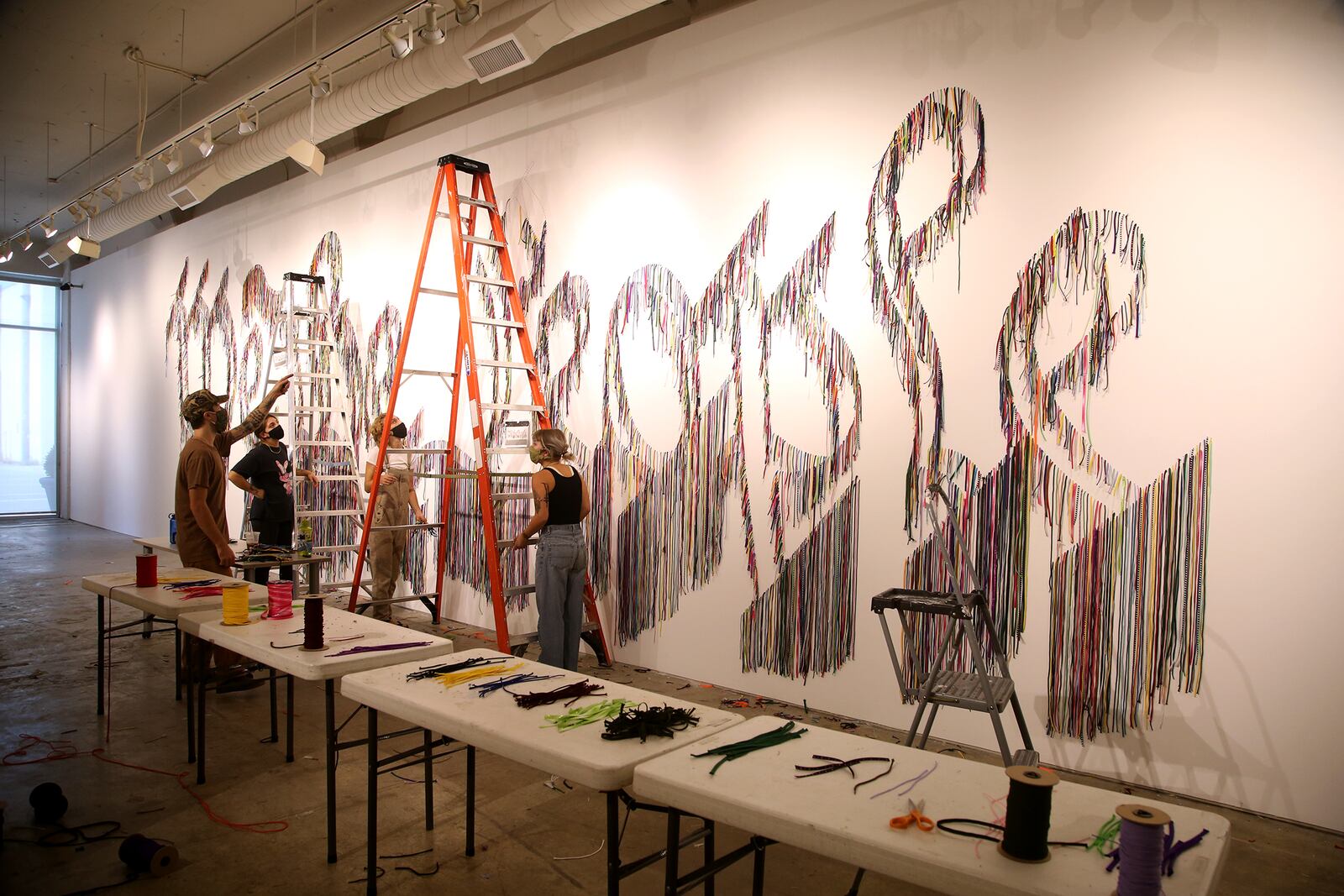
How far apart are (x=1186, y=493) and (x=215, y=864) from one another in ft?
12.0

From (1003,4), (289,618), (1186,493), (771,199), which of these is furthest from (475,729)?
(1003,4)

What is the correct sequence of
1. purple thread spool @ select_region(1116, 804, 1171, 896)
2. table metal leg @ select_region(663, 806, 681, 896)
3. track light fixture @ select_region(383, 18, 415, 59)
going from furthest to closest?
track light fixture @ select_region(383, 18, 415, 59), table metal leg @ select_region(663, 806, 681, 896), purple thread spool @ select_region(1116, 804, 1171, 896)

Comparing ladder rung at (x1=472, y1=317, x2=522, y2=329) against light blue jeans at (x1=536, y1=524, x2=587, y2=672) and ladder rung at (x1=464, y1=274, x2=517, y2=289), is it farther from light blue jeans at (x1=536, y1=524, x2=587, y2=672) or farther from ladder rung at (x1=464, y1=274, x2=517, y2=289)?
light blue jeans at (x1=536, y1=524, x2=587, y2=672)

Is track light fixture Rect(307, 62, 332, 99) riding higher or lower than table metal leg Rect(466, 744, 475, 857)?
higher

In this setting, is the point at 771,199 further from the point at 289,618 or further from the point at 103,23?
the point at 103,23

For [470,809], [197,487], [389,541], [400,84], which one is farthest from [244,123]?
[470,809]

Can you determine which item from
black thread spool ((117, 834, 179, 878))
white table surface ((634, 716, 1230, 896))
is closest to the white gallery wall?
white table surface ((634, 716, 1230, 896))

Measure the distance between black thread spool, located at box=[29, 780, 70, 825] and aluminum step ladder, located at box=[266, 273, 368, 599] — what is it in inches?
164

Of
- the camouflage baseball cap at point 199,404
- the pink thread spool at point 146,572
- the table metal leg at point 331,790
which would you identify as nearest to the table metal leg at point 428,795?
the table metal leg at point 331,790

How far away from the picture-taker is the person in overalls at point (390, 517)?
6.18 m

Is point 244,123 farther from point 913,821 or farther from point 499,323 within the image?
point 913,821

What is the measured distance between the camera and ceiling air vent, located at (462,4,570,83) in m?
4.52

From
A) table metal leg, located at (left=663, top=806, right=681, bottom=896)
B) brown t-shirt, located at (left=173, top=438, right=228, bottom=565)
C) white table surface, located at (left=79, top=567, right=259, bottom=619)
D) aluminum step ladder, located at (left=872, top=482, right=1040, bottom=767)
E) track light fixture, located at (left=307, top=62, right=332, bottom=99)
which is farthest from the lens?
track light fixture, located at (left=307, top=62, right=332, bottom=99)

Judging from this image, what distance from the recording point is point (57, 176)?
10.6 metres
